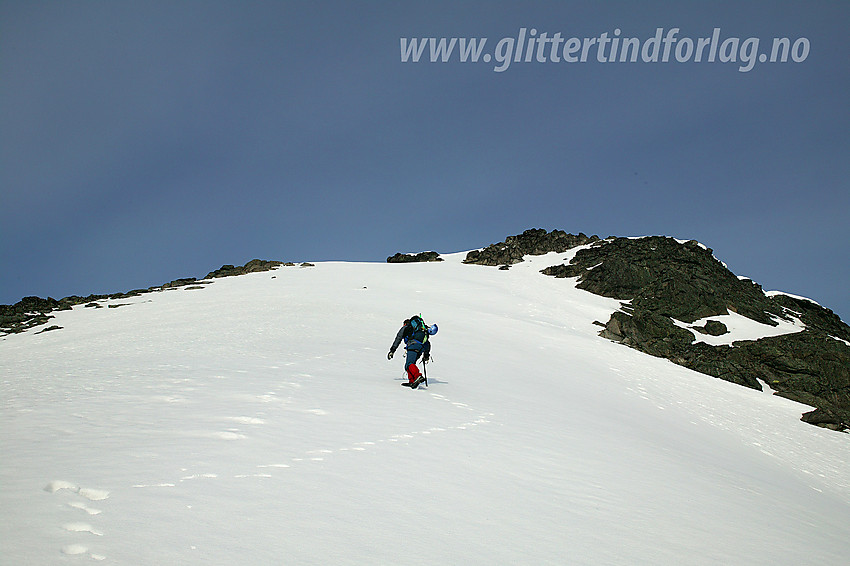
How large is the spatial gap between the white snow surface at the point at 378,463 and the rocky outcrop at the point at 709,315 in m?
12.3

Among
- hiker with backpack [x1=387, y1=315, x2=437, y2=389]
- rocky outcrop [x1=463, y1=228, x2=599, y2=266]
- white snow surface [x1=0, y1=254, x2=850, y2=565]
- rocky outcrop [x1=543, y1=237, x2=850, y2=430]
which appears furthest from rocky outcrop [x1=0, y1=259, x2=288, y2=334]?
rocky outcrop [x1=543, y1=237, x2=850, y2=430]

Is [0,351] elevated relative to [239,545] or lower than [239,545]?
lower

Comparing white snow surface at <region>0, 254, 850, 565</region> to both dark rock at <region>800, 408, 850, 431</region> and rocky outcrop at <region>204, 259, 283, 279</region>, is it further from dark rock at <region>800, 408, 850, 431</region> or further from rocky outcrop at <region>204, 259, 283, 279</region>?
rocky outcrop at <region>204, 259, 283, 279</region>

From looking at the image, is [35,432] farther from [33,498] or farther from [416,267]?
[416,267]

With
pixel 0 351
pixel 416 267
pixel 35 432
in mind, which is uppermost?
pixel 416 267

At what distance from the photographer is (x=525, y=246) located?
3191 inches

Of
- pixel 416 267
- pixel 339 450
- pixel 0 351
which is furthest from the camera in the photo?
pixel 416 267

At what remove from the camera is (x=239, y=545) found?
11.6ft

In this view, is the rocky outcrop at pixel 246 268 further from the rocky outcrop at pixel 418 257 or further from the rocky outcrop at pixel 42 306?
the rocky outcrop at pixel 418 257

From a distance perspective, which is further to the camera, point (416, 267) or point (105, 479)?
point (416, 267)

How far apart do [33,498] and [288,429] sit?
143 inches

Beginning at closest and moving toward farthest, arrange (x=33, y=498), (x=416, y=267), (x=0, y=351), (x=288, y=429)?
(x=33, y=498)
(x=288, y=429)
(x=0, y=351)
(x=416, y=267)

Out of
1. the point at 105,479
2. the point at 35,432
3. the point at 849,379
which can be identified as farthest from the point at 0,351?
the point at 849,379

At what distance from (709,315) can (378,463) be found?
171ft
